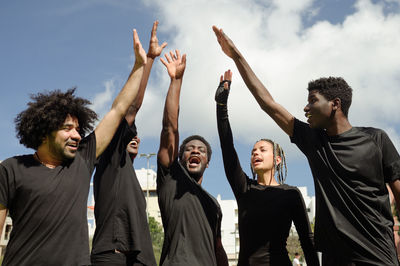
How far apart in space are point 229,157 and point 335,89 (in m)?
1.42

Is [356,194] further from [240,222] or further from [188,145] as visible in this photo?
[188,145]

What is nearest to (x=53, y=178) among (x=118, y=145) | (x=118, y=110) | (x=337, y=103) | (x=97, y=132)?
(x=97, y=132)

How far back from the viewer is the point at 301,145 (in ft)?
14.9

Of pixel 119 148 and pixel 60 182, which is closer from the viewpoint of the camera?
pixel 60 182

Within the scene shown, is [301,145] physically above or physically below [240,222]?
above

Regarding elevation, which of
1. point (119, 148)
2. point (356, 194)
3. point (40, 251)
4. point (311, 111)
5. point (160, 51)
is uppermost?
point (160, 51)

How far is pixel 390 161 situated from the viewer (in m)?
4.27

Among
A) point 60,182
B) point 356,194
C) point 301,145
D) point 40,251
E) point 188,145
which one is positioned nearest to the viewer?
point 40,251

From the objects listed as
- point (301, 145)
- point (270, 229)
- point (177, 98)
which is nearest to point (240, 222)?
point (270, 229)

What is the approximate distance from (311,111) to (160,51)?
1968mm

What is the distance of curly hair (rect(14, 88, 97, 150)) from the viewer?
390 cm

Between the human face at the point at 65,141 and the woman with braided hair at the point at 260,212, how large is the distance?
1.80 metres

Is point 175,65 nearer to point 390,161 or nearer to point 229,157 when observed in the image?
point 229,157

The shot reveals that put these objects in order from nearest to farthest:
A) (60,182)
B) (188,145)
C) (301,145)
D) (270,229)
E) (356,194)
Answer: (60,182)
(356,194)
(301,145)
(270,229)
(188,145)
